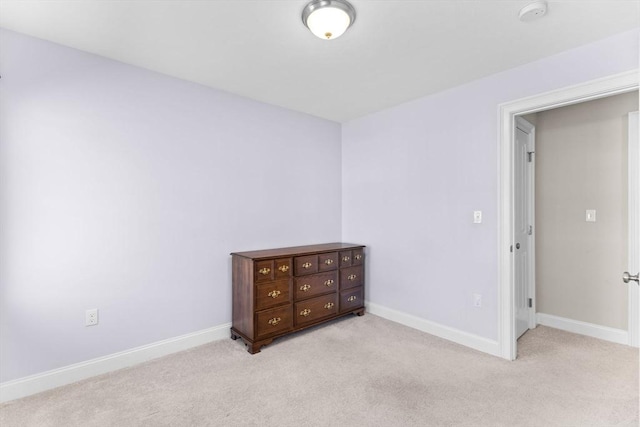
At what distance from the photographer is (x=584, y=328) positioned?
3094 millimetres

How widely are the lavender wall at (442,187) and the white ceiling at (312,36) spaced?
0.55ft

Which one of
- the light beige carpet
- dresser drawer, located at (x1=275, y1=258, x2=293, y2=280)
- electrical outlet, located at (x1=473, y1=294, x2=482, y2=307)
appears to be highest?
dresser drawer, located at (x1=275, y1=258, x2=293, y2=280)

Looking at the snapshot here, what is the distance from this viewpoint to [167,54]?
235 cm

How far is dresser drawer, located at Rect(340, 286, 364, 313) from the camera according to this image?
345cm

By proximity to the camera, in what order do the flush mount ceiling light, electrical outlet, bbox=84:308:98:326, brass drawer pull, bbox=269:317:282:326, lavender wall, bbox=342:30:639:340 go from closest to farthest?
the flush mount ceiling light < electrical outlet, bbox=84:308:98:326 < lavender wall, bbox=342:30:639:340 < brass drawer pull, bbox=269:317:282:326

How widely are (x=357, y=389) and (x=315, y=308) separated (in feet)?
3.60

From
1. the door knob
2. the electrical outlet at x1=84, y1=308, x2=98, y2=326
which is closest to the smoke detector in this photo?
the door knob

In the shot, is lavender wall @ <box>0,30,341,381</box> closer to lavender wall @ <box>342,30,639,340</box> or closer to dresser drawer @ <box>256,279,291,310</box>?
dresser drawer @ <box>256,279,291,310</box>

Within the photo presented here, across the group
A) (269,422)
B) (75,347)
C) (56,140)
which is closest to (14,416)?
(75,347)

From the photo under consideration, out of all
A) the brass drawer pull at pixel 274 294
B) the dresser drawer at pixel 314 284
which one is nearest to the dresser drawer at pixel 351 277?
the dresser drawer at pixel 314 284

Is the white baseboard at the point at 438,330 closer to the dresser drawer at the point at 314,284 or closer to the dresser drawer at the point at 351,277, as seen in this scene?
the dresser drawer at the point at 351,277

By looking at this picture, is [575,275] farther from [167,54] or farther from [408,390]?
[167,54]

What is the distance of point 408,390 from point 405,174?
214 centimetres

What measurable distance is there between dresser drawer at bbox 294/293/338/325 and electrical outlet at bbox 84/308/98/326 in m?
1.63
